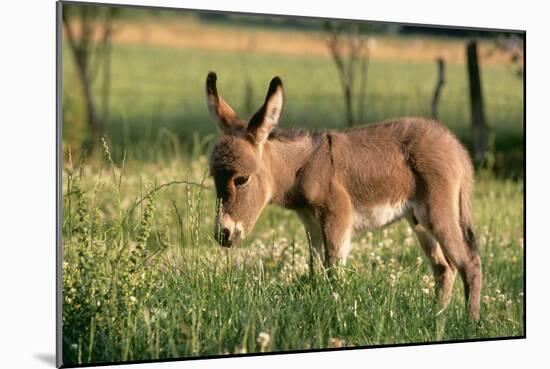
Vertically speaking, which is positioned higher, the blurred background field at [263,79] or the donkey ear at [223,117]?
the blurred background field at [263,79]

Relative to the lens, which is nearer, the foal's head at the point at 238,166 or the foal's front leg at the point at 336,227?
the foal's head at the point at 238,166

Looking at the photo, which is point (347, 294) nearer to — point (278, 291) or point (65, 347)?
point (278, 291)

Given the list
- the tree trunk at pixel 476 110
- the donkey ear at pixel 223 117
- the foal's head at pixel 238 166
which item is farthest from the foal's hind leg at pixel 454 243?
the tree trunk at pixel 476 110

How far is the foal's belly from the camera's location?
739 centimetres

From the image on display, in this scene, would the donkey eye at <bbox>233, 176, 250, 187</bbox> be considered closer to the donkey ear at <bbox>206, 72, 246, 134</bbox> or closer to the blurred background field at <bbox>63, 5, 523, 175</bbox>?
the donkey ear at <bbox>206, 72, 246, 134</bbox>

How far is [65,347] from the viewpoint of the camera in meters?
6.40

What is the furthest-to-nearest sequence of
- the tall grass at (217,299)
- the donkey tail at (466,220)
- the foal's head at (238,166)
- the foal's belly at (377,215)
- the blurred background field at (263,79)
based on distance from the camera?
the blurred background field at (263,79) < the donkey tail at (466,220) < the foal's belly at (377,215) < the foal's head at (238,166) < the tall grass at (217,299)

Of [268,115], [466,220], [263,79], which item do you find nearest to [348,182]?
[268,115]

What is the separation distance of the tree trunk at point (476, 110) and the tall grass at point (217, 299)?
307cm

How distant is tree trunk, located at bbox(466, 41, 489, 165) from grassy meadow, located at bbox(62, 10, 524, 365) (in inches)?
4.7

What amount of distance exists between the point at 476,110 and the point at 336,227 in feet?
15.3

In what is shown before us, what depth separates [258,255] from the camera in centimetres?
790

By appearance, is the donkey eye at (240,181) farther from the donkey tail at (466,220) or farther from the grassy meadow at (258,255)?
the donkey tail at (466,220)

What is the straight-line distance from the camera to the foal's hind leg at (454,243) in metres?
7.42
